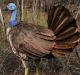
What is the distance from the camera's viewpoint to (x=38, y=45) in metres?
4.69

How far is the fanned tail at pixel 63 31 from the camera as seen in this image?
15.2ft

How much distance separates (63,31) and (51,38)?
0.20m

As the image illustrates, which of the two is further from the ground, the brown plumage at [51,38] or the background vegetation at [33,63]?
the brown plumage at [51,38]

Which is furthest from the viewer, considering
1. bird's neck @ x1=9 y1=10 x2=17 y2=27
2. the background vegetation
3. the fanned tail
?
the background vegetation

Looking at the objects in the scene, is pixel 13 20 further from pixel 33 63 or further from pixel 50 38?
pixel 50 38

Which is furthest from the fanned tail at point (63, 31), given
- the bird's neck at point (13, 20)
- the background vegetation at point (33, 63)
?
the bird's neck at point (13, 20)

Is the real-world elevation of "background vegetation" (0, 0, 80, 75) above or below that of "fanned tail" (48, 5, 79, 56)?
below

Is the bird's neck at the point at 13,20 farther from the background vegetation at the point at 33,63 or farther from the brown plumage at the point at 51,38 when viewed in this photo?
the brown plumage at the point at 51,38

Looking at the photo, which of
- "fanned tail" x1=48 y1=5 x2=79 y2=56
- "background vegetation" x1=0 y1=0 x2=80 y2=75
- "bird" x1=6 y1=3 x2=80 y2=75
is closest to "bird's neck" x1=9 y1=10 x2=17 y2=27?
"background vegetation" x1=0 y1=0 x2=80 y2=75

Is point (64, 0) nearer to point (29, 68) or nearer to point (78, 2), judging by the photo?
point (78, 2)

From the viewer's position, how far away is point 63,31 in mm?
4812

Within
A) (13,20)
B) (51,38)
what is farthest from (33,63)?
(51,38)

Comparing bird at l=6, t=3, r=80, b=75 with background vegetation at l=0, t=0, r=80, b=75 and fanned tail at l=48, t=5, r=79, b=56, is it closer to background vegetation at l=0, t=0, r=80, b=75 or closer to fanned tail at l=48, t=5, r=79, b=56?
fanned tail at l=48, t=5, r=79, b=56

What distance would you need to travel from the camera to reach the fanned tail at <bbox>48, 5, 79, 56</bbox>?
462 centimetres
